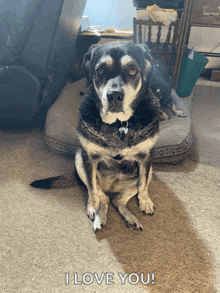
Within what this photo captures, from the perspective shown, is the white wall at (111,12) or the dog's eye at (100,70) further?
the white wall at (111,12)

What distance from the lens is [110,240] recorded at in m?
1.07

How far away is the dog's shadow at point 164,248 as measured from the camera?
91cm

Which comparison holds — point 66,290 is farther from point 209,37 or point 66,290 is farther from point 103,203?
point 209,37

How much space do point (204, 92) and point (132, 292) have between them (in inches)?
104

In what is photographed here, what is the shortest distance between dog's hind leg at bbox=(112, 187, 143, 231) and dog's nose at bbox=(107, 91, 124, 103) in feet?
1.74

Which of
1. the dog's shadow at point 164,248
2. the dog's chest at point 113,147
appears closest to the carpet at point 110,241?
the dog's shadow at point 164,248

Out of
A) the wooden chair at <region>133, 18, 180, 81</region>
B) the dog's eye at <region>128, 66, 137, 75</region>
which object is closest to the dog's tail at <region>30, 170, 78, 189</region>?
the dog's eye at <region>128, 66, 137, 75</region>

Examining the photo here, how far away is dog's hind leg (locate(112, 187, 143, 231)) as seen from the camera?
1.12 metres

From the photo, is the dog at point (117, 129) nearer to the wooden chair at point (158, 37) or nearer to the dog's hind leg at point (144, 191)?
the dog's hind leg at point (144, 191)

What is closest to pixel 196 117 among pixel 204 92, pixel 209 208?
pixel 204 92

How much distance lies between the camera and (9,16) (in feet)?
5.17

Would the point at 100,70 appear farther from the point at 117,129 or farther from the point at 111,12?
the point at 111,12

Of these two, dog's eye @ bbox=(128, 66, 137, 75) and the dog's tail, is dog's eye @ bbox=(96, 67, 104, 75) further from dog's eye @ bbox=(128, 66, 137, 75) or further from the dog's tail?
the dog's tail

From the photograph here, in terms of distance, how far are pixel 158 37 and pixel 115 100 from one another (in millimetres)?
1723
